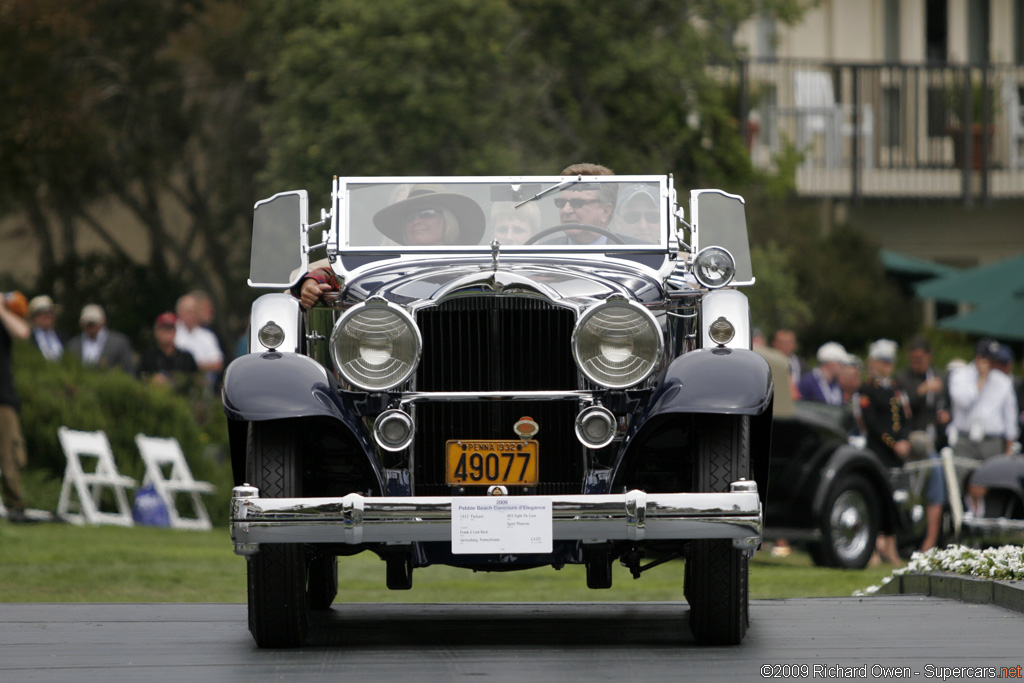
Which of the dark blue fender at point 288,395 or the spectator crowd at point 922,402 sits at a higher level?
the dark blue fender at point 288,395

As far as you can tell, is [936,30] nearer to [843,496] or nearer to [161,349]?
[161,349]

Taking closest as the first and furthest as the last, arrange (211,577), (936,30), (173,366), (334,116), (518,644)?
(518,644) < (211,577) < (173,366) < (334,116) < (936,30)

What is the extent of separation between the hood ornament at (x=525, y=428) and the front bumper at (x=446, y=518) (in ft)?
1.56

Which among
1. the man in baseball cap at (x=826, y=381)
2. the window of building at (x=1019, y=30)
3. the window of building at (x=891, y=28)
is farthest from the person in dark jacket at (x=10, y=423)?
the window of building at (x=1019, y=30)

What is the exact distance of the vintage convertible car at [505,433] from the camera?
22.1ft

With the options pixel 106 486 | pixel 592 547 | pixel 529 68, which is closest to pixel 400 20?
pixel 529 68

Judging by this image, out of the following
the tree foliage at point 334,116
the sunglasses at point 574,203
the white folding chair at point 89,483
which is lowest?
the white folding chair at point 89,483

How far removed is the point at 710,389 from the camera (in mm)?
7004

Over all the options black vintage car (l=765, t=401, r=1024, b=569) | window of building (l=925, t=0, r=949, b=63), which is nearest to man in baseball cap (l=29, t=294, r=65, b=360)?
black vintage car (l=765, t=401, r=1024, b=569)

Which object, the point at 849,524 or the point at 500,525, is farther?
the point at 849,524

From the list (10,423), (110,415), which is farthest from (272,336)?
(110,415)

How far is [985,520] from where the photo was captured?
14297mm

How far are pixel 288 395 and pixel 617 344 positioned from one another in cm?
127

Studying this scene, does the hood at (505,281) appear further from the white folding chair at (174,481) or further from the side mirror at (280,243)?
the white folding chair at (174,481)
